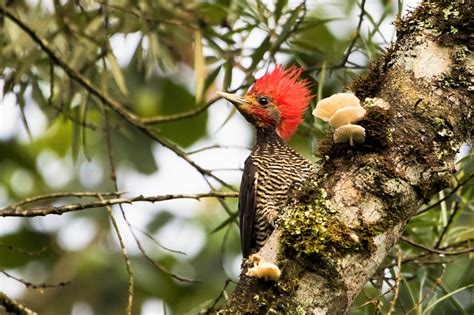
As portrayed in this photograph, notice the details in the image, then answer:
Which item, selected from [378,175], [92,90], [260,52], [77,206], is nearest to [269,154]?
[260,52]

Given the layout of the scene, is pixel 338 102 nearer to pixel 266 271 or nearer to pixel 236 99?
pixel 266 271

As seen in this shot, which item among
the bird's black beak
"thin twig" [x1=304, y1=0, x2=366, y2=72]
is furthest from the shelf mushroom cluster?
the bird's black beak

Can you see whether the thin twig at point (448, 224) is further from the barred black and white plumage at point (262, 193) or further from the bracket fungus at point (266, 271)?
Result: the bracket fungus at point (266, 271)

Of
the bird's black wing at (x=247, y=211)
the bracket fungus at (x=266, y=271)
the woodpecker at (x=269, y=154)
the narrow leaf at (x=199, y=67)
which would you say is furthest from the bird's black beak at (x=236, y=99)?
the bracket fungus at (x=266, y=271)

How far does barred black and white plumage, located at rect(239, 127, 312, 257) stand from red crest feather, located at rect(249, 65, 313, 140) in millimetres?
397

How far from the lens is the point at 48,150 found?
30.6 ft

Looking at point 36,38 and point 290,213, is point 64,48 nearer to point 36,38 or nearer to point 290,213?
point 36,38

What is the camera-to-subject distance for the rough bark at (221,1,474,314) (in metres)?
2.67

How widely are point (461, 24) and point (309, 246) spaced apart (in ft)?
3.93

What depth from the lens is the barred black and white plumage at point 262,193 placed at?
4664 mm

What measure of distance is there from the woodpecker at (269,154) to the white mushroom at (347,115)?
1.57m

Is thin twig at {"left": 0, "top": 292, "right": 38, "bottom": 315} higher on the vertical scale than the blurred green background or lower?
lower

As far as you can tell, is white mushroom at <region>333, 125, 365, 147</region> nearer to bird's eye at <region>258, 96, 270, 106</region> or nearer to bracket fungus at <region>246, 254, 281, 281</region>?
→ bracket fungus at <region>246, 254, 281, 281</region>

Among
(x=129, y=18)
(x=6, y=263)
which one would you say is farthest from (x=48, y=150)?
(x=129, y=18)
